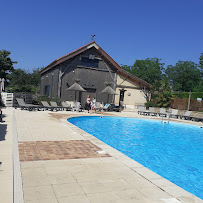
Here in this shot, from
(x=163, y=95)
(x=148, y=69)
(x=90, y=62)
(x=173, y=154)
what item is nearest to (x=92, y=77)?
(x=90, y=62)

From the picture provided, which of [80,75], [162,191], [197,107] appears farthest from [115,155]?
[197,107]

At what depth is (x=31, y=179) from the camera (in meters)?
3.48

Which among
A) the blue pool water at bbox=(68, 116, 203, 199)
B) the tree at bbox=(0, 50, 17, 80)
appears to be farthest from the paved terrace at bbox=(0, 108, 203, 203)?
the tree at bbox=(0, 50, 17, 80)

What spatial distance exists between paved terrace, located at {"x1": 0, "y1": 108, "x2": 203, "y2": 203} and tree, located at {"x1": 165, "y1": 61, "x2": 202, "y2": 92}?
62.6 metres

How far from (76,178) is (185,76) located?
6933 cm

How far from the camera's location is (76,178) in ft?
11.9

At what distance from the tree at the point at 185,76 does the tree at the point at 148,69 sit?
17.6 ft

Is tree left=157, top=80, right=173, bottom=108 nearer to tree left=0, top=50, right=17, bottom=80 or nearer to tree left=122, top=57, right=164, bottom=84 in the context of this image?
tree left=0, top=50, right=17, bottom=80

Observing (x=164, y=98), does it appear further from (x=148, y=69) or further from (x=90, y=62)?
(x=148, y=69)

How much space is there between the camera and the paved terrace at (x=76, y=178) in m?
3.00

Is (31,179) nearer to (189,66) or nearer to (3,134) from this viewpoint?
(3,134)

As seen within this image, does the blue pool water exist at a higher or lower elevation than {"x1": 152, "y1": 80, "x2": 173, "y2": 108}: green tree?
lower

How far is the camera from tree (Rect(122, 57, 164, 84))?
66331 millimetres

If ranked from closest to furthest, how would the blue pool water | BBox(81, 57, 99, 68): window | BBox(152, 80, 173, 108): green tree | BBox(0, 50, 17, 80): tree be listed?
the blue pool water < BBox(81, 57, 99, 68): window < BBox(152, 80, 173, 108): green tree < BBox(0, 50, 17, 80): tree
